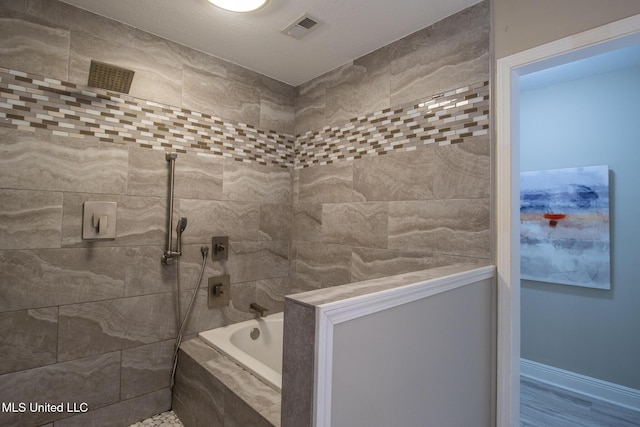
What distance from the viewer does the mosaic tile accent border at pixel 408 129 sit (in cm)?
164

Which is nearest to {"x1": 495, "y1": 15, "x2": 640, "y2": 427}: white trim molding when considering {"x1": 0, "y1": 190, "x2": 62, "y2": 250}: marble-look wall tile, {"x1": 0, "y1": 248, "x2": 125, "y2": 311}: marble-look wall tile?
{"x1": 0, "y1": 248, "x2": 125, "y2": 311}: marble-look wall tile

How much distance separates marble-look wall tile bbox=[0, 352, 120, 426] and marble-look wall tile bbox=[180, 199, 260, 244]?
847 millimetres

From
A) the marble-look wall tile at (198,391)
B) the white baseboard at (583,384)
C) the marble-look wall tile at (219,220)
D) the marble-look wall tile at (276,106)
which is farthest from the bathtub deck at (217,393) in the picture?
the white baseboard at (583,384)

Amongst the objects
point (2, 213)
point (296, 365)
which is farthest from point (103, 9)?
point (296, 365)

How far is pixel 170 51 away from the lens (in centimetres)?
202

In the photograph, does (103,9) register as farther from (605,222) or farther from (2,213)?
(605,222)

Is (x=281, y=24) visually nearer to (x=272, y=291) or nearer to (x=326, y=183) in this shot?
(x=326, y=183)

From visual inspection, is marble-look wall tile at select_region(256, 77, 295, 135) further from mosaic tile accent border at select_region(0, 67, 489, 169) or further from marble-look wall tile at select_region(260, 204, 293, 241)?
marble-look wall tile at select_region(260, 204, 293, 241)

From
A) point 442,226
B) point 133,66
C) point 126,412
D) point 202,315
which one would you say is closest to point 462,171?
point 442,226

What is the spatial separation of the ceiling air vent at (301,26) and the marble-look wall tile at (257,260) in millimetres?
1502

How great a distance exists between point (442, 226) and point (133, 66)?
211 centimetres

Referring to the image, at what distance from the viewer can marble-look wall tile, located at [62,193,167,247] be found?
5.43 ft

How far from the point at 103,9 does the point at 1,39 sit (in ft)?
1.66

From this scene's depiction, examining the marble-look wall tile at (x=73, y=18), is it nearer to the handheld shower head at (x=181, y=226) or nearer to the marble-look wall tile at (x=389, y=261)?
the handheld shower head at (x=181, y=226)
